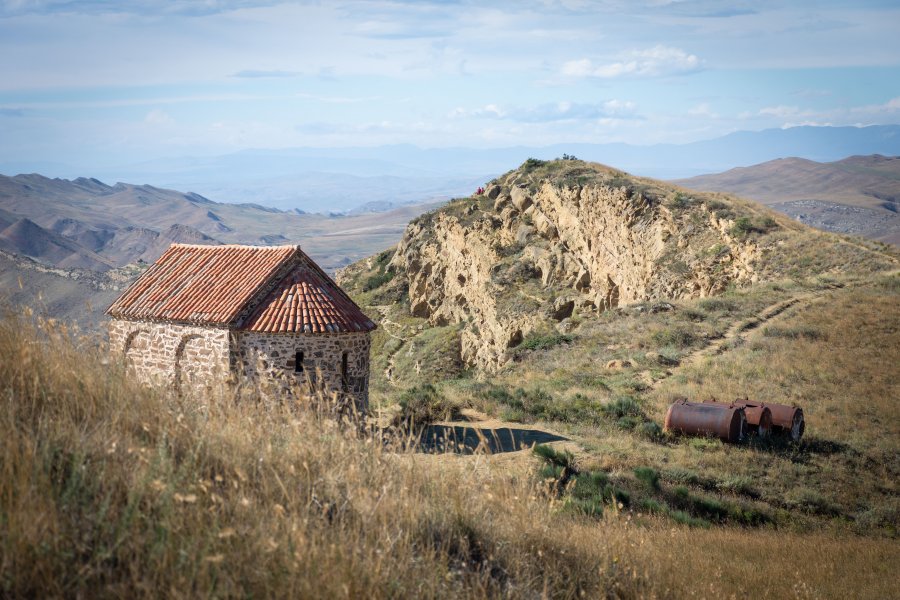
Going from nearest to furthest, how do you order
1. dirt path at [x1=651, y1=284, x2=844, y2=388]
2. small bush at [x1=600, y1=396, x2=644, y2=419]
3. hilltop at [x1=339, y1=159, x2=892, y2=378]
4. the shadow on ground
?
the shadow on ground < small bush at [x1=600, y1=396, x2=644, y2=419] < dirt path at [x1=651, y1=284, x2=844, y2=388] < hilltop at [x1=339, y1=159, x2=892, y2=378]

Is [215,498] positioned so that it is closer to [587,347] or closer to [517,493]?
[517,493]

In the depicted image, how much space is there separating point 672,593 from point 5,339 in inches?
263

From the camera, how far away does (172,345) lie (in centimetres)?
1886

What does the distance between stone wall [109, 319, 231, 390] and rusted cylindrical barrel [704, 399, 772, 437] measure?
42.8 feet

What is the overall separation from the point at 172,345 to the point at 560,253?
92.8 feet

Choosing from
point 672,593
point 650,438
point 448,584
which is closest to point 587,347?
point 650,438

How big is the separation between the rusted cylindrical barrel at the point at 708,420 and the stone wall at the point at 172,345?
1147cm

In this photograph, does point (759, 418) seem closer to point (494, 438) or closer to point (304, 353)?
point (494, 438)

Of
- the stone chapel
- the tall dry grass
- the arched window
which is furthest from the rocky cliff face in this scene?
the tall dry grass

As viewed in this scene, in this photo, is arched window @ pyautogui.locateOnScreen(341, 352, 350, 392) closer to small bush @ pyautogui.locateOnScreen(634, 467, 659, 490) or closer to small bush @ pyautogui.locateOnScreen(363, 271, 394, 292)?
small bush @ pyautogui.locateOnScreen(634, 467, 659, 490)

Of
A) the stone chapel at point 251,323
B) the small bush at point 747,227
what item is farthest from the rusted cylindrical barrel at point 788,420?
the small bush at point 747,227

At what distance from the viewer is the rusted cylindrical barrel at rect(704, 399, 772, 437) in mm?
16984

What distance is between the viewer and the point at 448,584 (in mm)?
5230

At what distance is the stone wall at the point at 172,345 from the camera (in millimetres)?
18094
